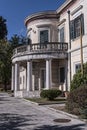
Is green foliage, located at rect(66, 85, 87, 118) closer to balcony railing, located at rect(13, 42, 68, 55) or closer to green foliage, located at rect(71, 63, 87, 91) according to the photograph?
green foliage, located at rect(71, 63, 87, 91)

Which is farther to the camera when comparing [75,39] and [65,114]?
[75,39]

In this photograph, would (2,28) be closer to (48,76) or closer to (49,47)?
(49,47)

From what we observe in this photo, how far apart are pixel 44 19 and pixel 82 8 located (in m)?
7.90

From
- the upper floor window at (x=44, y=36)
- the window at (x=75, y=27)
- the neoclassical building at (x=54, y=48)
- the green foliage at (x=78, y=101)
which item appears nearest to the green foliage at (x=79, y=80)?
the neoclassical building at (x=54, y=48)

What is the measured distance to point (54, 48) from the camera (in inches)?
1129

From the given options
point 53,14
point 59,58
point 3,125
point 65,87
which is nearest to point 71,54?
point 59,58

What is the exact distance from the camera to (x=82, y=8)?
2484 centimetres

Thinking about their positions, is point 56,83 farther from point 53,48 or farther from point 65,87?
point 53,48

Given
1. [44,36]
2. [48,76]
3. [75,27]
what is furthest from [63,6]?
[48,76]

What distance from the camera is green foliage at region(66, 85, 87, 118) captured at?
14391 millimetres

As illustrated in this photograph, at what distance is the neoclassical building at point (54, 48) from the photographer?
25719 mm

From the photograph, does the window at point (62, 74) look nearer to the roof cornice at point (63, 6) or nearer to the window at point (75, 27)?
the window at point (75, 27)

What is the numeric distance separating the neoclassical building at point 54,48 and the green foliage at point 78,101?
8.92 m

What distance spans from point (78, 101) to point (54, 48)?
47.5 feet
